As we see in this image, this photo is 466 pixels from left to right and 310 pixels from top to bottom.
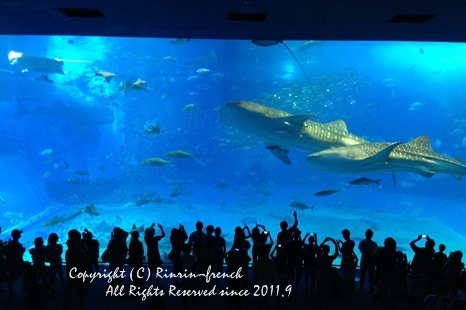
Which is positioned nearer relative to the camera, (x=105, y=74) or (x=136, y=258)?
(x=136, y=258)

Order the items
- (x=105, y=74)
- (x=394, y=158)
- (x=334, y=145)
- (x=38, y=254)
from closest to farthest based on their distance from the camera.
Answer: (x=38, y=254), (x=394, y=158), (x=334, y=145), (x=105, y=74)

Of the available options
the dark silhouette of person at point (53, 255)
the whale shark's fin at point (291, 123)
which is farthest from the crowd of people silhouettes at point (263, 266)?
the whale shark's fin at point (291, 123)

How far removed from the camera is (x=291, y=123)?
26.1ft

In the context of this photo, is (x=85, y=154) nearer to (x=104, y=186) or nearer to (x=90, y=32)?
(x=104, y=186)

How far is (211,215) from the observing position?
2641cm

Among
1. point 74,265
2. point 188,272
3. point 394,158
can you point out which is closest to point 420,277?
point 188,272

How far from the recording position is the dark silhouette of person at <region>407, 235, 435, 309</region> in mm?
Answer: 4227

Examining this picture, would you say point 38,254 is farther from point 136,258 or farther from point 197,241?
point 197,241

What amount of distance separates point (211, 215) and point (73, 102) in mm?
18447

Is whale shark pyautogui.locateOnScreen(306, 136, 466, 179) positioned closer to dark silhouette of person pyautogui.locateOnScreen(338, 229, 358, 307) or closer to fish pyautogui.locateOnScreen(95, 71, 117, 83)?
dark silhouette of person pyautogui.locateOnScreen(338, 229, 358, 307)

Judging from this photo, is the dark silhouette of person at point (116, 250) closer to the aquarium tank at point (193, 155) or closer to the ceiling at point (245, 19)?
the ceiling at point (245, 19)

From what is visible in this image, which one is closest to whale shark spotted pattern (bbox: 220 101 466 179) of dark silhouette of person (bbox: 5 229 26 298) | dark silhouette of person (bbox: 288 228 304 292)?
dark silhouette of person (bbox: 288 228 304 292)

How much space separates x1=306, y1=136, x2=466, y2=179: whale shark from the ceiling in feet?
6.55

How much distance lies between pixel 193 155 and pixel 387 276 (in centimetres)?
851
